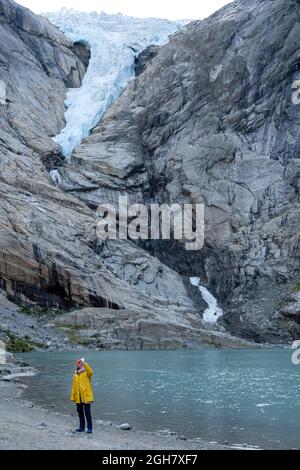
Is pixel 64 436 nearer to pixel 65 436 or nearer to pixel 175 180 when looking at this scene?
pixel 65 436

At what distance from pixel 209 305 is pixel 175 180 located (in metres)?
28.0

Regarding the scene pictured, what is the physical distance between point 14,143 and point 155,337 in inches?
2166

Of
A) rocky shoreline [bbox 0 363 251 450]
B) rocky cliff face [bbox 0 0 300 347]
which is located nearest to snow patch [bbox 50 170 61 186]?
rocky cliff face [bbox 0 0 300 347]

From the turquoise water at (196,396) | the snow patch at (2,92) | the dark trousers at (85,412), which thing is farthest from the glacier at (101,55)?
the dark trousers at (85,412)

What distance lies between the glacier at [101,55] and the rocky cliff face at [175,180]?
5.04 metres

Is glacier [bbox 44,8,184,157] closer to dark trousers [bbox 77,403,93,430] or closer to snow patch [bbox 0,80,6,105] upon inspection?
snow patch [bbox 0,80,6,105]

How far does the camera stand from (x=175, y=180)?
120062 millimetres

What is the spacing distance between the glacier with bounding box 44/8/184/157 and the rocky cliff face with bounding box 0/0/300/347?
Result: 16.5ft

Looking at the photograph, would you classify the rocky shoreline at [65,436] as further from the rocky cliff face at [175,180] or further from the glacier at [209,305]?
the glacier at [209,305]

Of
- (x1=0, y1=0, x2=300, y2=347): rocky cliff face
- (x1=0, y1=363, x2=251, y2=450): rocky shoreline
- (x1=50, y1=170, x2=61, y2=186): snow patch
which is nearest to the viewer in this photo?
(x1=0, y1=363, x2=251, y2=450): rocky shoreline

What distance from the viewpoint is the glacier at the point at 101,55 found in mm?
144000

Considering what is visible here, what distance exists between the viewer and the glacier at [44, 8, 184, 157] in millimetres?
144000

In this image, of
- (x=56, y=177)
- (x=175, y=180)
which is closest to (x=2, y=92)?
(x=56, y=177)

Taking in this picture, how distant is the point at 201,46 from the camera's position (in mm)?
133500
